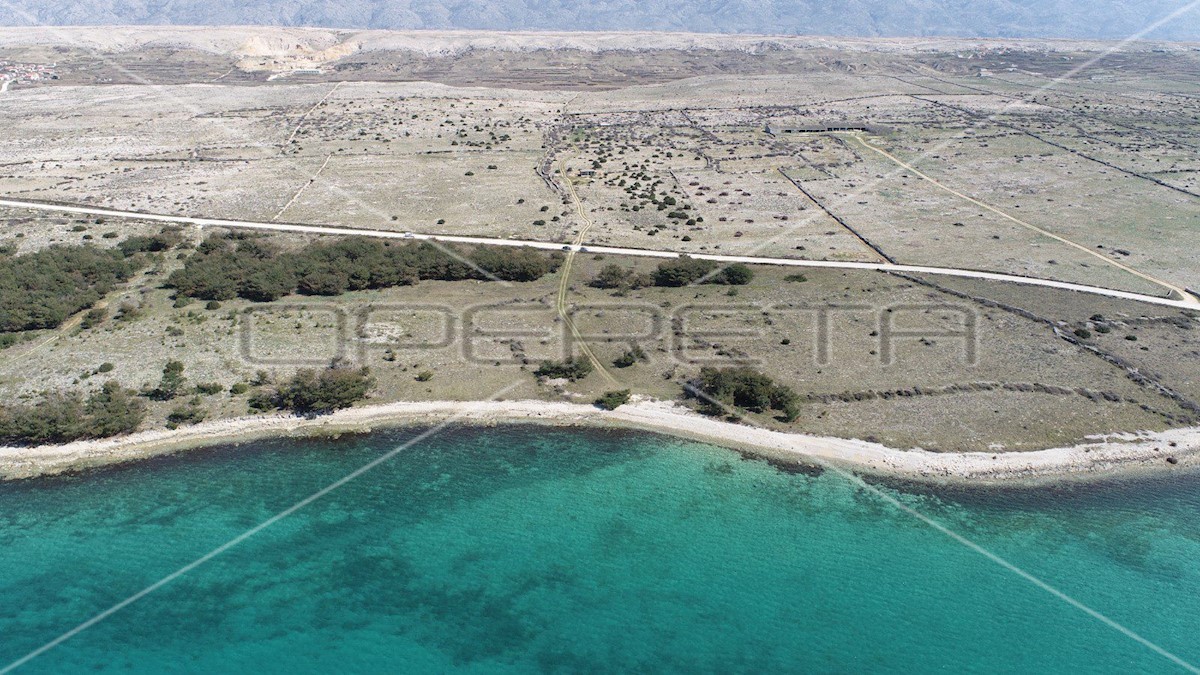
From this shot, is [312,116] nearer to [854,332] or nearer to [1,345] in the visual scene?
[1,345]

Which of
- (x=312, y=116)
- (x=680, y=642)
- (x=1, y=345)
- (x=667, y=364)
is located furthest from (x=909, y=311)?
(x=312, y=116)

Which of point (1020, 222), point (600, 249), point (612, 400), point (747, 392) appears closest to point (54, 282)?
point (600, 249)

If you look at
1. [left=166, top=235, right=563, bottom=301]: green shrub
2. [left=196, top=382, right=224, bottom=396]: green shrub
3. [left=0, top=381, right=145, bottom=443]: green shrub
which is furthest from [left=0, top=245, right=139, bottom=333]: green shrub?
[left=196, top=382, right=224, bottom=396]: green shrub

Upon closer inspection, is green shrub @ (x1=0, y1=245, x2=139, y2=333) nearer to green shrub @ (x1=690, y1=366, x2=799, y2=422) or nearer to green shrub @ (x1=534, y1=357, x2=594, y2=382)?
green shrub @ (x1=534, y1=357, x2=594, y2=382)

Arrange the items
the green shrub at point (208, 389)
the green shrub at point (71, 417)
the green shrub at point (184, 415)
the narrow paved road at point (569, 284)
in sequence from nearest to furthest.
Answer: the green shrub at point (71, 417) < the green shrub at point (184, 415) < the green shrub at point (208, 389) < the narrow paved road at point (569, 284)

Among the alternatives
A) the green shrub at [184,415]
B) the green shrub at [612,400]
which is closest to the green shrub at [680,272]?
the green shrub at [612,400]

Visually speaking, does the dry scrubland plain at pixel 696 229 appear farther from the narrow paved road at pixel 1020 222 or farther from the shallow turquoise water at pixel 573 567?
the shallow turquoise water at pixel 573 567

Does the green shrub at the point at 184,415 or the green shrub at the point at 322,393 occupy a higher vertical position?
the green shrub at the point at 322,393
